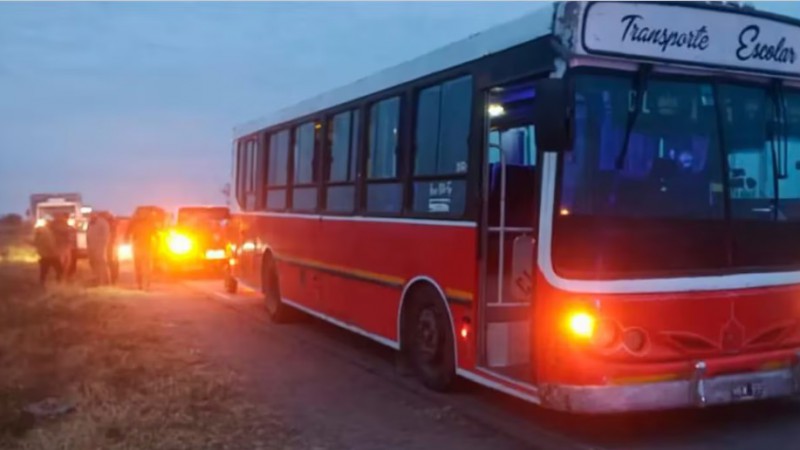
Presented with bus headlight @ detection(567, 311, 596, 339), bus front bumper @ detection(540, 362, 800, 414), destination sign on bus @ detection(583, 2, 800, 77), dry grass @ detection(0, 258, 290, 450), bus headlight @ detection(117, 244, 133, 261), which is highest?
destination sign on bus @ detection(583, 2, 800, 77)

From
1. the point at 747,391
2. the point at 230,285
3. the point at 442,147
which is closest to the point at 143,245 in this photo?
the point at 230,285

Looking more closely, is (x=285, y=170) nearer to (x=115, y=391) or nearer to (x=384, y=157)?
(x=384, y=157)

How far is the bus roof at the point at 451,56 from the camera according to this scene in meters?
7.58

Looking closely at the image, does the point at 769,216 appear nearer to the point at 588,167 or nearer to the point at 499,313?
the point at 588,167

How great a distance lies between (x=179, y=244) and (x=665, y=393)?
20.7m

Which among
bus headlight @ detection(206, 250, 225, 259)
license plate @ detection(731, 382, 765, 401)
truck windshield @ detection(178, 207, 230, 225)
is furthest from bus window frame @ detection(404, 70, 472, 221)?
truck windshield @ detection(178, 207, 230, 225)

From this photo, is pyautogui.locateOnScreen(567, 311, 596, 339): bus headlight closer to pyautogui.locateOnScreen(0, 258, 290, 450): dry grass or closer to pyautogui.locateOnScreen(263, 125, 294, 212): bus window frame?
pyautogui.locateOnScreen(0, 258, 290, 450): dry grass

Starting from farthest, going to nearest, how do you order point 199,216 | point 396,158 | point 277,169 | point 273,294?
point 199,216 → point 273,294 → point 277,169 → point 396,158

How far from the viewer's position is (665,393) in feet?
23.0

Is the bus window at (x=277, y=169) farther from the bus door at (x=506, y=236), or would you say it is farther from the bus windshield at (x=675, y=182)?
the bus windshield at (x=675, y=182)

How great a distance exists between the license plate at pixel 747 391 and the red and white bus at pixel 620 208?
0.01 m

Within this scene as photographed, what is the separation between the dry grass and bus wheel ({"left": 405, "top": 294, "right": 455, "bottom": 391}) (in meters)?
1.71

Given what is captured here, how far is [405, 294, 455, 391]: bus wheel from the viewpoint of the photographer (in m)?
9.03

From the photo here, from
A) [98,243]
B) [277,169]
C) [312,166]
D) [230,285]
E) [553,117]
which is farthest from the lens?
[98,243]
